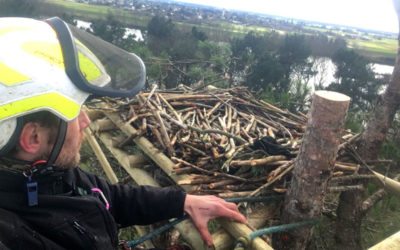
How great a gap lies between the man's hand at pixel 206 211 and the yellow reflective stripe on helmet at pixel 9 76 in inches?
51.0

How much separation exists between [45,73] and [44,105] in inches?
5.1

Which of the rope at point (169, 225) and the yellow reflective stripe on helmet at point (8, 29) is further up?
the yellow reflective stripe on helmet at point (8, 29)

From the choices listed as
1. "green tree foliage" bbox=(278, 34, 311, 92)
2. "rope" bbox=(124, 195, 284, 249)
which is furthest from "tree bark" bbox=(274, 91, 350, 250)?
"green tree foliage" bbox=(278, 34, 311, 92)

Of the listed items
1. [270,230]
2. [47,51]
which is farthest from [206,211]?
[47,51]

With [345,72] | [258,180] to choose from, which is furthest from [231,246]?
[345,72]

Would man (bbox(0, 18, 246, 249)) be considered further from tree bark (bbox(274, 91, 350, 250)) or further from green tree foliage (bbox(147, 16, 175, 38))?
green tree foliage (bbox(147, 16, 175, 38))

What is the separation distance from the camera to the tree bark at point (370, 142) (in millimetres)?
3277

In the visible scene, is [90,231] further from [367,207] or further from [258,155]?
[367,207]

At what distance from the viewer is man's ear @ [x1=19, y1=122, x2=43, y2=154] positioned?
1.23 m

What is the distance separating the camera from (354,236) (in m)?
3.52

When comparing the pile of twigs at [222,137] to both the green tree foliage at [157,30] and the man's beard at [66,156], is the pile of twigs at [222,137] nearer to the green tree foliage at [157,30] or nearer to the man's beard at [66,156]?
the man's beard at [66,156]

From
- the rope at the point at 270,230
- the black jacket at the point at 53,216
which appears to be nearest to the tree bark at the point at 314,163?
the rope at the point at 270,230

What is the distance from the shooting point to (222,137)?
2.94 meters

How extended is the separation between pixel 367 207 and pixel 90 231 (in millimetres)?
3238
